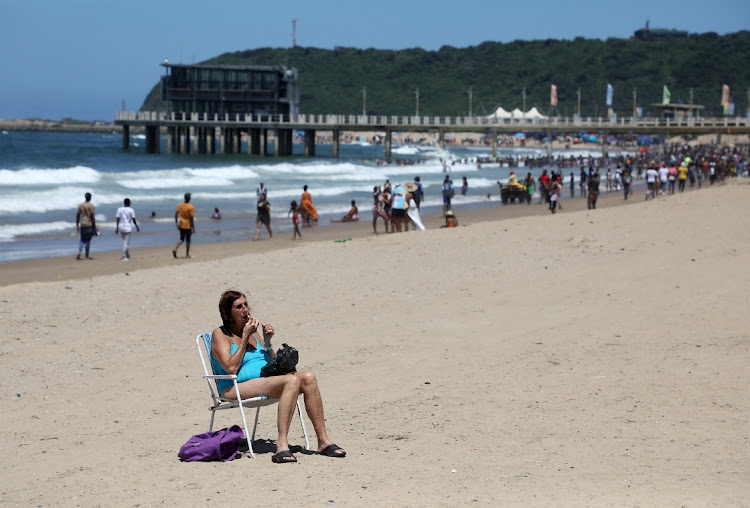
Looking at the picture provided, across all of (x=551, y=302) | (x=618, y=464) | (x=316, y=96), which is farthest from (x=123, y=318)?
(x=316, y=96)

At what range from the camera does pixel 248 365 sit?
222 inches

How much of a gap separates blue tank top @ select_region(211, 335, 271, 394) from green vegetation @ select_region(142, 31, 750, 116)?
14608 centimetres

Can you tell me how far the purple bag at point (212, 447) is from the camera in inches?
213

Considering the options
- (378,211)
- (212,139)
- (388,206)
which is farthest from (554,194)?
(212,139)

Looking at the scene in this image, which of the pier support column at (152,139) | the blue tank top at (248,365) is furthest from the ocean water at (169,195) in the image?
the blue tank top at (248,365)

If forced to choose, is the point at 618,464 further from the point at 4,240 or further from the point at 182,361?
the point at 4,240

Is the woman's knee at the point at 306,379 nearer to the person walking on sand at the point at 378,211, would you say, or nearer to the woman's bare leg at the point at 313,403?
the woman's bare leg at the point at 313,403

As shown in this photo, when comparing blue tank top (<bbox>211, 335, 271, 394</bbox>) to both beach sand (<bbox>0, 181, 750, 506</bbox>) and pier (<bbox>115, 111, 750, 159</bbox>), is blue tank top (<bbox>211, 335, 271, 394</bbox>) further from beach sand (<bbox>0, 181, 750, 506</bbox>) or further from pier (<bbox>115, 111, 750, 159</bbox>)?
→ pier (<bbox>115, 111, 750, 159</bbox>)

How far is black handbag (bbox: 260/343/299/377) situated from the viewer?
5.44 meters

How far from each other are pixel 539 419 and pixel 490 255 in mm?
7136

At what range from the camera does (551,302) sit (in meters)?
10.0

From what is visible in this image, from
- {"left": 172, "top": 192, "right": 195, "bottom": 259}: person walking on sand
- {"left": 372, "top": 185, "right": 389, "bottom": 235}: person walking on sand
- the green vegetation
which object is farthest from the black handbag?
the green vegetation

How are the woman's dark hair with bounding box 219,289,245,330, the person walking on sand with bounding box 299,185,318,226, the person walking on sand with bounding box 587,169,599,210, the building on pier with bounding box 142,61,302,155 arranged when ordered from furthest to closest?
the building on pier with bounding box 142,61,302,155 → the person walking on sand with bounding box 587,169,599,210 → the person walking on sand with bounding box 299,185,318,226 → the woman's dark hair with bounding box 219,289,245,330

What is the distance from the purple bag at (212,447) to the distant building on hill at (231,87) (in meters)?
76.1
